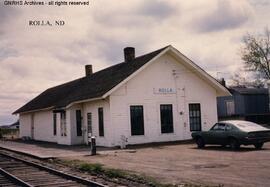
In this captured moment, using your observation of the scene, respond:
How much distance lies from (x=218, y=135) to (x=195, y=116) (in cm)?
715

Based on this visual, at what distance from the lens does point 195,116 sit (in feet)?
97.1

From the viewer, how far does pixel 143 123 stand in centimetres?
2761

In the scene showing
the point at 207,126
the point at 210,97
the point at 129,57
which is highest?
the point at 129,57

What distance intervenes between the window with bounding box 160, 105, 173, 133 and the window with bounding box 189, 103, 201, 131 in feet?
4.93

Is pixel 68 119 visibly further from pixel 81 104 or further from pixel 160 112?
pixel 160 112

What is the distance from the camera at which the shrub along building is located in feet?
88.5

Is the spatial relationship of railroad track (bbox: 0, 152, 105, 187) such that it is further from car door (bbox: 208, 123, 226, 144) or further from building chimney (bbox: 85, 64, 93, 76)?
building chimney (bbox: 85, 64, 93, 76)

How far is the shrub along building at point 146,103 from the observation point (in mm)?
26969

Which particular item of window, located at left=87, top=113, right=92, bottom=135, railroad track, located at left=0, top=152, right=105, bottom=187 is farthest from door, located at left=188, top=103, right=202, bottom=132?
railroad track, located at left=0, top=152, right=105, bottom=187

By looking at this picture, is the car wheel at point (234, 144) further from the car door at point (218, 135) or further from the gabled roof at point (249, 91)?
the gabled roof at point (249, 91)

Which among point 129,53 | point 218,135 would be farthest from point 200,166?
point 129,53

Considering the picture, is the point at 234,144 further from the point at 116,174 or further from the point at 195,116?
the point at 116,174

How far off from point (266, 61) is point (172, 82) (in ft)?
121

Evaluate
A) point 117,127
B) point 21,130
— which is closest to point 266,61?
point 21,130
